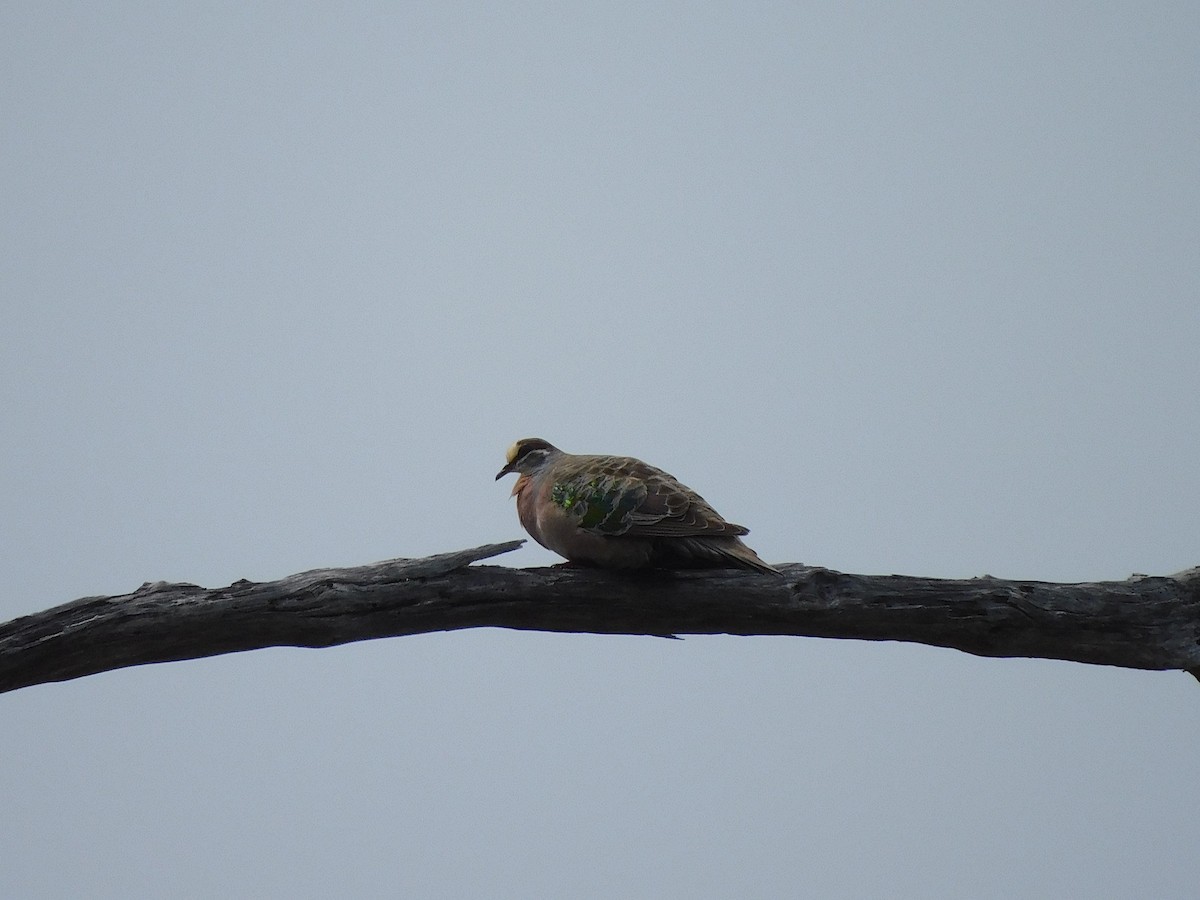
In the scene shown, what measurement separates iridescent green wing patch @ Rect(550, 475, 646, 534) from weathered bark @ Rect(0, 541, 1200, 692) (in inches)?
8.8

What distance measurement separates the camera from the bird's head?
4984mm

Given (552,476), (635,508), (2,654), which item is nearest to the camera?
(2,654)

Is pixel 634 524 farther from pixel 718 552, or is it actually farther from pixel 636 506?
pixel 718 552

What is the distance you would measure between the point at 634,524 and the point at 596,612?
40 cm

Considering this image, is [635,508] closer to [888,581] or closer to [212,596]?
[888,581]

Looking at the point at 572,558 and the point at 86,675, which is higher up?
the point at 572,558

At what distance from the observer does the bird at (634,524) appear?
4109 mm

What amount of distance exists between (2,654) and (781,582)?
302 cm

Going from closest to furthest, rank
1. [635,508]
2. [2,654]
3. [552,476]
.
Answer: [2,654] < [635,508] < [552,476]

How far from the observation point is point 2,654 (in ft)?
12.5

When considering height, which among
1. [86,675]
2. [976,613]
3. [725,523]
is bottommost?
[86,675]

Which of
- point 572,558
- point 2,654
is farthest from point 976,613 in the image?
point 2,654

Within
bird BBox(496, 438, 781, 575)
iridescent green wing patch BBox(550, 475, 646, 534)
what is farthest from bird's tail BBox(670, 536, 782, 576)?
iridescent green wing patch BBox(550, 475, 646, 534)

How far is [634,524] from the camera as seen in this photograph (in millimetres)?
4090
